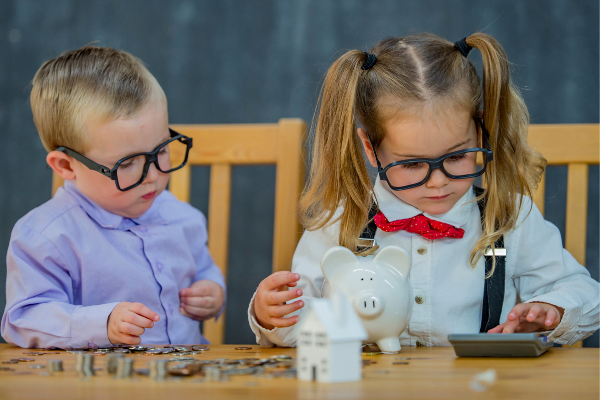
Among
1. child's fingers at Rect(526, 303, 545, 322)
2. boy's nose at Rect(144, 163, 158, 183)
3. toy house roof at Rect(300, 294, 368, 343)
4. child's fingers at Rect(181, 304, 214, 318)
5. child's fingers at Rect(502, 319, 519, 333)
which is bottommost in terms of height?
child's fingers at Rect(181, 304, 214, 318)

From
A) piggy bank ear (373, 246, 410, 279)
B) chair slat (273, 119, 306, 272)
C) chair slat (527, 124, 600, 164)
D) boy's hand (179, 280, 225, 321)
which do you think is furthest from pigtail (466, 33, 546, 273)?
boy's hand (179, 280, 225, 321)

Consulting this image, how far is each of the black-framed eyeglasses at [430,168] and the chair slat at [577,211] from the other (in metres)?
0.29

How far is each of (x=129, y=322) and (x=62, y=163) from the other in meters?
0.39

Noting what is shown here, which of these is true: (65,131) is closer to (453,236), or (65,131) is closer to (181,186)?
(181,186)

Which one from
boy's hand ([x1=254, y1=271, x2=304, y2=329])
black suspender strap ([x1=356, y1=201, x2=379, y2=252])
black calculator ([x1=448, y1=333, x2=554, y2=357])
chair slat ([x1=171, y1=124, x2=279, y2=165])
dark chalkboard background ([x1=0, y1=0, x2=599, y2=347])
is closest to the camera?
black calculator ([x1=448, y1=333, x2=554, y2=357])

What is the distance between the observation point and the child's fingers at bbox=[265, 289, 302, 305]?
875 mm

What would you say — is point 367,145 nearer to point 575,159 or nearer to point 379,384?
point 575,159

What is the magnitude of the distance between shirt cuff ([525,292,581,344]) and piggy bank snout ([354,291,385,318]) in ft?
1.08

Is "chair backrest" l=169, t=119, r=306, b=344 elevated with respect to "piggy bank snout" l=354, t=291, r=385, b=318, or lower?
elevated

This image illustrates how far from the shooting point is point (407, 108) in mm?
1017

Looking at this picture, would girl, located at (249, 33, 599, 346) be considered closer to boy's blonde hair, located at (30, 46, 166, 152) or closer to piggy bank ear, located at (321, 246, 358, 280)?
piggy bank ear, located at (321, 246, 358, 280)

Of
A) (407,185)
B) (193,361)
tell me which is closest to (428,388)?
(193,361)

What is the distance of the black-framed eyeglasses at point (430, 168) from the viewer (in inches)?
38.2

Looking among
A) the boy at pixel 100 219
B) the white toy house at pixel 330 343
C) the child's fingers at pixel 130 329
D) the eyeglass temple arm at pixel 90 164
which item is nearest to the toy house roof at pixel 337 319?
the white toy house at pixel 330 343
